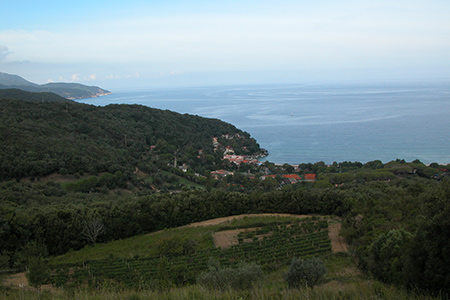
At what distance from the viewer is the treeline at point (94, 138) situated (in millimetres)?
20328

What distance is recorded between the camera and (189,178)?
90.1ft

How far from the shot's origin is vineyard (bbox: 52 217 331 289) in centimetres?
831

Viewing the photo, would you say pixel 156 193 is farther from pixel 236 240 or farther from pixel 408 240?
pixel 408 240

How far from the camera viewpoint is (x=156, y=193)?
755 inches

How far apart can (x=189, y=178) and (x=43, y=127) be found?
1308 centimetres

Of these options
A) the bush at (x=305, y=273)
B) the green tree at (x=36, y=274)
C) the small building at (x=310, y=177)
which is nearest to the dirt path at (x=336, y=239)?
the bush at (x=305, y=273)

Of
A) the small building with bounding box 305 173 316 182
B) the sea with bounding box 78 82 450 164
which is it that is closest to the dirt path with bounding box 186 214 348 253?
the small building with bounding box 305 173 316 182

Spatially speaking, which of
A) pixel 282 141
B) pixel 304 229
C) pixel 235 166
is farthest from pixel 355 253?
pixel 282 141

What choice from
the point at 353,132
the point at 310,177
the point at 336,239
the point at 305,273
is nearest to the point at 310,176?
the point at 310,177

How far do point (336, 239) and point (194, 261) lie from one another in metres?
5.53

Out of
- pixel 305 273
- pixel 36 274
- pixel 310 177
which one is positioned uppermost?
pixel 305 273

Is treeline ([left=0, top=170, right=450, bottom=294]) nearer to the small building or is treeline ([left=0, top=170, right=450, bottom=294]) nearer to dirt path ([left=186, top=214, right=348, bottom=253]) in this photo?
dirt path ([left=186, top=214, right=348, bottom=253])

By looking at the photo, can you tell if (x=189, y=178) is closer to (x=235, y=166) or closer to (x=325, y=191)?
(x=235, y=166)

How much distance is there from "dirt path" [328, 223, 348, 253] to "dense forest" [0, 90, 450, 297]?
1.29 ft
